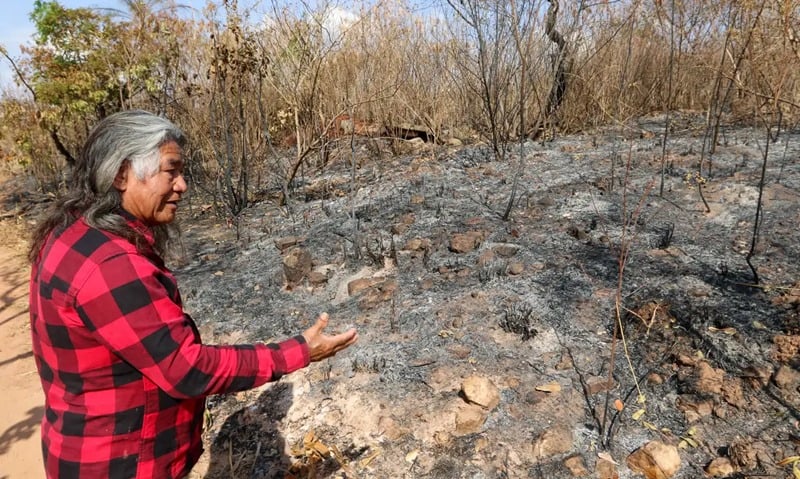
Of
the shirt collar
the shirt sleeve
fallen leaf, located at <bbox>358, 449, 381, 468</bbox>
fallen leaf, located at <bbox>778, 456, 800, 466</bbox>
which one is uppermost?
the shirt collar

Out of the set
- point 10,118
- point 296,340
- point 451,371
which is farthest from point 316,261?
point 10,118

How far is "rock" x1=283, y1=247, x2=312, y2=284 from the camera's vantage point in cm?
327

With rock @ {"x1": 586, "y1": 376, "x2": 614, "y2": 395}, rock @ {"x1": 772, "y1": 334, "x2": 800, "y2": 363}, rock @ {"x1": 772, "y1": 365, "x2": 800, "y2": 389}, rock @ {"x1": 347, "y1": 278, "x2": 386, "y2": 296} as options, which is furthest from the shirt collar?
rock @ {"x1": 772, "y1": 334, "x2": 800, "y2": 363}

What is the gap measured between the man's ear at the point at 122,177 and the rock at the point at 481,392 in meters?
1.44

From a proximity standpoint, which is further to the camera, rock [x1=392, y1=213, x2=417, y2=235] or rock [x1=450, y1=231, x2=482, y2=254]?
rock [x1=392, y1=213, x2=417, y2=235]

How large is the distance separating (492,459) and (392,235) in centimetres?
199

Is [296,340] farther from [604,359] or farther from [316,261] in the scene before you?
[316,261]

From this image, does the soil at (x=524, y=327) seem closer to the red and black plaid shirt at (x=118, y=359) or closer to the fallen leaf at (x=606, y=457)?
the fallen leaf at (x=606, y=457)

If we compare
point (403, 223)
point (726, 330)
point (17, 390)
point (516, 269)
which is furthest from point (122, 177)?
point (403, 223)

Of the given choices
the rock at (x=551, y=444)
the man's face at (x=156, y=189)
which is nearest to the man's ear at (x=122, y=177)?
the man's face at (x=156, y=189)

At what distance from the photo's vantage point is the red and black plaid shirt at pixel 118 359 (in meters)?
1.06

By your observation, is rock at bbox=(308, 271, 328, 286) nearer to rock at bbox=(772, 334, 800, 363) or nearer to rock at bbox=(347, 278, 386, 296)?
rock at bbox=(347, 278, 386, 296)

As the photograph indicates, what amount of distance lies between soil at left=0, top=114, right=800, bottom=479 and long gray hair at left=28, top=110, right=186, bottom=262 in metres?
1.19

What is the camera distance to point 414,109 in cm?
631
